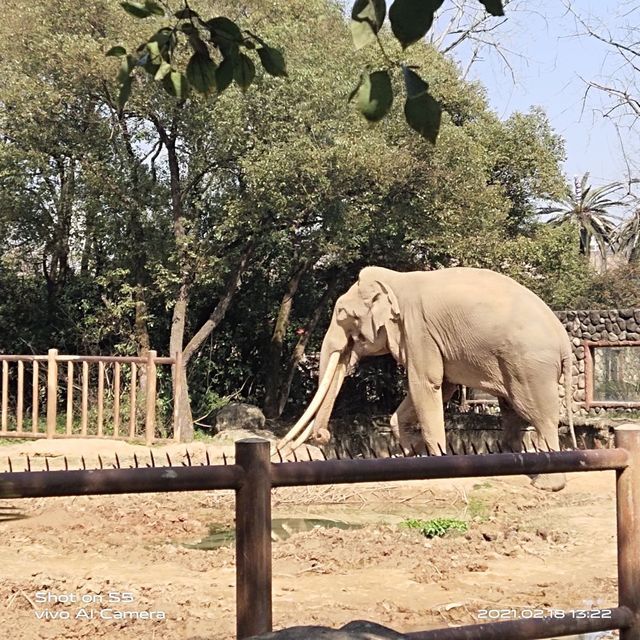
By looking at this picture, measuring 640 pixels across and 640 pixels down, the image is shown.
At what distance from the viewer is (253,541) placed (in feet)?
8.51

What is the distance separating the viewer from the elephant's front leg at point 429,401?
8.78 meters

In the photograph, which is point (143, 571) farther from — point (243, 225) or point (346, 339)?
point (243, 225)

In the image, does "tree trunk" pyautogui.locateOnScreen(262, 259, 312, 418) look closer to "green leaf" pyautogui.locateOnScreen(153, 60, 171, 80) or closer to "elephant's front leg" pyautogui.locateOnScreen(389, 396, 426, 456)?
"elephant's front leg" pyautogui.locateOnScreen(389, 396, 426, 456)

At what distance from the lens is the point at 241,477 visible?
257 centimetres

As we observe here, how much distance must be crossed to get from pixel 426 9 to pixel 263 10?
45.4 ft

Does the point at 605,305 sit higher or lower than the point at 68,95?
lower

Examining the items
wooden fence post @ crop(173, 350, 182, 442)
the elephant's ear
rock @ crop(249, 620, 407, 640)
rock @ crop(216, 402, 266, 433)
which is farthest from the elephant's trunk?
rock @ crop(249, 620, 407, 640)

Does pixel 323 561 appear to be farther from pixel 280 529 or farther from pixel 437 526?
pixel 280 529

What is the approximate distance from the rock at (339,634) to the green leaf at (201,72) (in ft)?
4.33


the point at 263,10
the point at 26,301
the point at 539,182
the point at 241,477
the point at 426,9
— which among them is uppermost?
the point at 263,10

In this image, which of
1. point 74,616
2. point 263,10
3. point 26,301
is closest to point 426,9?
point 74,616

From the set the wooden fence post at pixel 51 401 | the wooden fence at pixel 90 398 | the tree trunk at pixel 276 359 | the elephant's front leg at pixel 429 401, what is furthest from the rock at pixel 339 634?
the tree trunk at pixel 276 359

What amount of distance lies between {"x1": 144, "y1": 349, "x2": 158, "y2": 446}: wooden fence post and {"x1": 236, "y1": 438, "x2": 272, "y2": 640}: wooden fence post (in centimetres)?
953

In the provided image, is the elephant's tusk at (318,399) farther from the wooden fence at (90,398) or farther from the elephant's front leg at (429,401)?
the wooden fence at (90,398)
